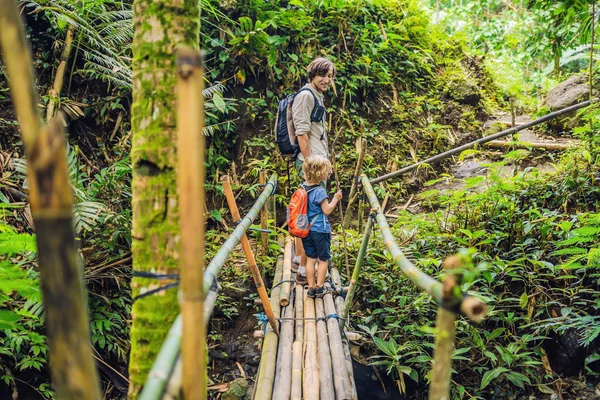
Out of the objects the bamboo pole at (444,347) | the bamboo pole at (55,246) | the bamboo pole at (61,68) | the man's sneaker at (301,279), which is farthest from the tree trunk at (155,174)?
the bamboo pole at (61,68)

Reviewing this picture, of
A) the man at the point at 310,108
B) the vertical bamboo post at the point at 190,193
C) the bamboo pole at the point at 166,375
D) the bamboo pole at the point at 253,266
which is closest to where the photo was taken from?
the vertical bamboo post at the point at 190,193

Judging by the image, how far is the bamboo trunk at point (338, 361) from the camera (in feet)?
7.76

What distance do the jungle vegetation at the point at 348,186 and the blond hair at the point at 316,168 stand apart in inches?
48.0

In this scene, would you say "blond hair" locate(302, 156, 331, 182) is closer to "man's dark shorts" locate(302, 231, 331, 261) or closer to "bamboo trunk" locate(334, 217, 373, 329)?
"man's dark shorts" locate(302, 231, 331, 261)

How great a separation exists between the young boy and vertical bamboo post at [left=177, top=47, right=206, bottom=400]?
2683mm

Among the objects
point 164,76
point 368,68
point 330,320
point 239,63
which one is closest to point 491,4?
point 368,68

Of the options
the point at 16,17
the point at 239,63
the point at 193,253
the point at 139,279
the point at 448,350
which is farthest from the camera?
the point at 239,63

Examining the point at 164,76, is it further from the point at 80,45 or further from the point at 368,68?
the point at 368,68

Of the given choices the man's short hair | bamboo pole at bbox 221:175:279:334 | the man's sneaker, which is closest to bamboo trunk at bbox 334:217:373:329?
bamboo pole at bbox 221:175:279:334

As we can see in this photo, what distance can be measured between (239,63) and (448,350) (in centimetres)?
571

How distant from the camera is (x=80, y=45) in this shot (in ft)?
16.5

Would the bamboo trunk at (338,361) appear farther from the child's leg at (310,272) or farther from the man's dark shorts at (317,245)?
the man's dark shorts at (317,245)

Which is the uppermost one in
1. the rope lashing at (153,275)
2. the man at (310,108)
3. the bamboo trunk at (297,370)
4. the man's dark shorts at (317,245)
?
the man at (310,108)

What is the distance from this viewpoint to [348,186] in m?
6.05
